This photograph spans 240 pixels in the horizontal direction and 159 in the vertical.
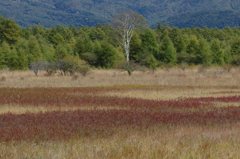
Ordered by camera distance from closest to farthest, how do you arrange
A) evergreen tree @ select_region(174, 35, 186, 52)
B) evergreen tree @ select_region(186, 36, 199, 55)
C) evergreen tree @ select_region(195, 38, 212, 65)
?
evergreen tree @ select_region(195, 38, 212, 65) < evergreen tree @ select_region(186, 36, 199, 55) < evergreen tree @ select_region(174, 35, 186, 52)

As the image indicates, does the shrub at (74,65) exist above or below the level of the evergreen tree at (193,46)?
below

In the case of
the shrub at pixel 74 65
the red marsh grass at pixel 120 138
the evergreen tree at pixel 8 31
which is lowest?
the red marsh grass at pixel 120 138

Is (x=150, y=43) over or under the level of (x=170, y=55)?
over

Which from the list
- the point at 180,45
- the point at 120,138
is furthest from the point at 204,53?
the point at 120,138

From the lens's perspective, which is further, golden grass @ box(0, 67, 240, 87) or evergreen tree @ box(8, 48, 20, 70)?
evergreen tree @ box(8, 48, 20, 70)

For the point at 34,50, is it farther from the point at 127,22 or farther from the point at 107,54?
the point at 127,22

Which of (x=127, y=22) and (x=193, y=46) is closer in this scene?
(x=127, y=22)

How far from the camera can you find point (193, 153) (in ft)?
14.7

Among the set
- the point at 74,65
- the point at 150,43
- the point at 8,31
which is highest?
the point at 8,31

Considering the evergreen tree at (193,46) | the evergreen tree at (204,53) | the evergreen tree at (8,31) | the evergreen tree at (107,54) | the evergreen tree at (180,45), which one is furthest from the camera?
the evergreen tree at (8,31)

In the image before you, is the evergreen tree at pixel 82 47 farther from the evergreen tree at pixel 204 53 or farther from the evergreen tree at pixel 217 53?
the evergreen tree at pixel 217 53

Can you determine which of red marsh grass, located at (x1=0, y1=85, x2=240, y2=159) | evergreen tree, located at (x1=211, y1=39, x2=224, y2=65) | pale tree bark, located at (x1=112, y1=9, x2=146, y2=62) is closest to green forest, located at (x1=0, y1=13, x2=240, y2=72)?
evergreen tree, located at (x1=211, y1=39, x2=224, y2=65)

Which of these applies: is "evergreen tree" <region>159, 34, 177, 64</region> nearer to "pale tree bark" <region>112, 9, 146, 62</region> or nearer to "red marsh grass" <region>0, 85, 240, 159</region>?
"pale tree bark" <region>112, 9, 146, 62</region>

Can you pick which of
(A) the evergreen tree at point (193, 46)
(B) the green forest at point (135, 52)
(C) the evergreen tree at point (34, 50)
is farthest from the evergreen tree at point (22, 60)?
(A) the evergreen tree at point (193, 46)
